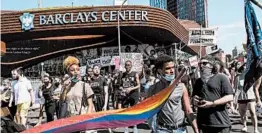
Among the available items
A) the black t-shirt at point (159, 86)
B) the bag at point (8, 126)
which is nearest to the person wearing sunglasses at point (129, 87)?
the black t-shirt at point (159, 86)

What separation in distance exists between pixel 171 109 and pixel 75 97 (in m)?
1.23

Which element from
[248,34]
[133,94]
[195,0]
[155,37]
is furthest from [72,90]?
[155,37]

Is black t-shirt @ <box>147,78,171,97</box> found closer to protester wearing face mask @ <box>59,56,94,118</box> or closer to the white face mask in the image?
the white face mask

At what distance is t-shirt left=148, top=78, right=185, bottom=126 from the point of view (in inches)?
175

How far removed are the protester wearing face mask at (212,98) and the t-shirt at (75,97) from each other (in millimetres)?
1246

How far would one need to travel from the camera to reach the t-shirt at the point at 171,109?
4438 millimetres

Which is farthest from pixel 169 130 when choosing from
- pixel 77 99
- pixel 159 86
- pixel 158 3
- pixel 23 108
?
pixel 158 3

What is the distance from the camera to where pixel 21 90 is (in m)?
9.91

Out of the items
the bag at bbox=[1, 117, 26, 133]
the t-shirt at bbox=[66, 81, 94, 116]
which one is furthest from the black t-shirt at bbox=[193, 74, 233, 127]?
the bag at bbox=[1, 117, 26, 133]

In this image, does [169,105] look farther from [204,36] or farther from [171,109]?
[204,36]

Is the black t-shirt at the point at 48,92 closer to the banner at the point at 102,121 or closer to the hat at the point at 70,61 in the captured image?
the hat at the point at 70,61

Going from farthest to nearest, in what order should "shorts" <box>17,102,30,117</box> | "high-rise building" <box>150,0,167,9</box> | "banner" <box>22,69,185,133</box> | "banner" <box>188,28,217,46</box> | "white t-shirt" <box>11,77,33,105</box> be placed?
1. "high-rise building" <box>150,0,167,9</box>
2. "banner" <box>188,28,217,46</box>
3. "white t-shirt" <box>11,77,33,105</box>
4. "shorts" <box>17,102,30,117</box>
5. "banner" <box>22,69,185,133</box>

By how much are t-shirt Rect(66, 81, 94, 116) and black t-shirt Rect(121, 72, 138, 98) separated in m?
4.01

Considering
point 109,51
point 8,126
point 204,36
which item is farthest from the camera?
point 109,51
